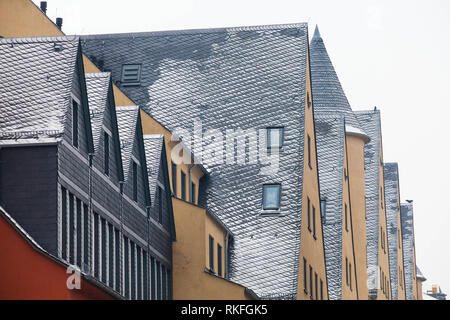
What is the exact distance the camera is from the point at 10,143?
2791 cm

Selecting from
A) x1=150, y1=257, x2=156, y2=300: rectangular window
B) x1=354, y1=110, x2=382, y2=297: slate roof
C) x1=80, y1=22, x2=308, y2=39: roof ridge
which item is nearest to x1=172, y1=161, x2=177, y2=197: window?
x1=150, y1=257, x2=156, y2=300: rectangular window

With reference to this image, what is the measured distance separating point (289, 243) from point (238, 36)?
37.0ft

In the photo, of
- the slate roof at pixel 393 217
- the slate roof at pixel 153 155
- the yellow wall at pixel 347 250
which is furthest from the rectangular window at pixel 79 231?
the slate roof at pixel 393 217

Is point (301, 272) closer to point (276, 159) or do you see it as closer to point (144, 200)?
point (276, 159)

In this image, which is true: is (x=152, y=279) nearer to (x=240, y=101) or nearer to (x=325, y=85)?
(x=240, y=101)

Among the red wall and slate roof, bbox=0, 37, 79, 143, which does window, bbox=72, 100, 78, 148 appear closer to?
slate roof, bbox=0, 37, 79, 143

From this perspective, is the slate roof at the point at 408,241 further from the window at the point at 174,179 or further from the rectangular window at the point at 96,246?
the rectangular window at the point at 96,246

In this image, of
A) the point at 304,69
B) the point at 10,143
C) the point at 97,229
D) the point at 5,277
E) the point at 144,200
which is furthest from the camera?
the point at 304,69

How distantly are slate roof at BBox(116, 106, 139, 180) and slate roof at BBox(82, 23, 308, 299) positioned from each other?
12.1m

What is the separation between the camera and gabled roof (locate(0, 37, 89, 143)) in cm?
2822

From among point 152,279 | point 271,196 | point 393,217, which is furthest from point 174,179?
point 393,217

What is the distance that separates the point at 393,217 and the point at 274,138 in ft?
115

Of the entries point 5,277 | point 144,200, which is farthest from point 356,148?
point 5,277
